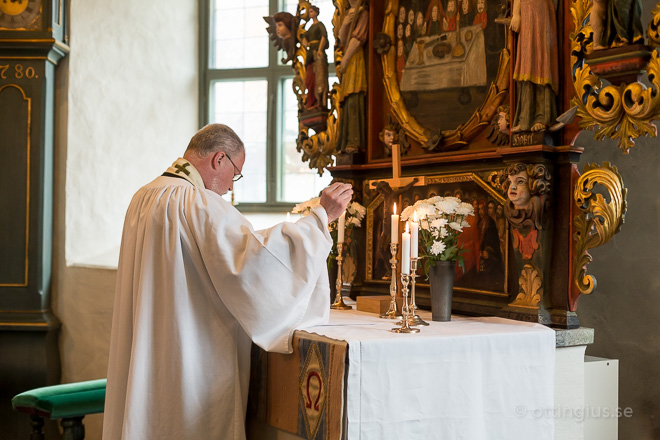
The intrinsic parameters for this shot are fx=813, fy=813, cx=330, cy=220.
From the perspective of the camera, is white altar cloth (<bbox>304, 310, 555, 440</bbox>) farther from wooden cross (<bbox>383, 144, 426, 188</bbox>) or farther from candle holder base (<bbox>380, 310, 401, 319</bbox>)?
wooden cross (<bbox>383, 144, 426, 188</bbox>)

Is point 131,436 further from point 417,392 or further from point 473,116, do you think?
point 473,116

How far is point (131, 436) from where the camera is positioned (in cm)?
375

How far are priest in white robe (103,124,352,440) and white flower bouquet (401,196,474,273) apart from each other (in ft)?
1.67

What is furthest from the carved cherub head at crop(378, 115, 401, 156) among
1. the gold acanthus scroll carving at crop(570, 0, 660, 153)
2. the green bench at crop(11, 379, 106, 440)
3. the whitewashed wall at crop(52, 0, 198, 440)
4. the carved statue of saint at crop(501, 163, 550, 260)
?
the whitewashed wall at crop(52, 0, 198, 440)

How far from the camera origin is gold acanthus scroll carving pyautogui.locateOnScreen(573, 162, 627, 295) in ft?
12.8

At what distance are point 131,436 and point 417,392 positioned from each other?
1.34 meters

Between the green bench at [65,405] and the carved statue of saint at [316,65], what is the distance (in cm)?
252

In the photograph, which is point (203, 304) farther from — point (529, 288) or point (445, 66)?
point (445, 66)

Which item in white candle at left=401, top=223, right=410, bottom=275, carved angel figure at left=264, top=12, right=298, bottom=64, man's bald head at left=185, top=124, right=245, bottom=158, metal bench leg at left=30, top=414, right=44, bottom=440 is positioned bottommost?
metal bench leg at left=30, top=414, right=44, bottom=440

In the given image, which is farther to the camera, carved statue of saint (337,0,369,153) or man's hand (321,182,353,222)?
carved statue of saint (337,0,369,153)

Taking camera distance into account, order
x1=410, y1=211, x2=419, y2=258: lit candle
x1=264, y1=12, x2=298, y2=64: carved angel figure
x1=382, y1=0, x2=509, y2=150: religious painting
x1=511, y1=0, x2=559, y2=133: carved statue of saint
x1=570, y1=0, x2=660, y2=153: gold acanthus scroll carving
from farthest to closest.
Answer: x1=264, y1=12, x2=298, y2=64: carved angel figure → x1=382, y1=0, x2=509, y2=150: religious painting → x1=511, y1=0, x2=559, y2=133: carved statue of saint → x1=410, y1=211, x2=419, y2=258: lit candle → x1=570, y1=0, x2=660, y2=153: gold acanthus scroll carving

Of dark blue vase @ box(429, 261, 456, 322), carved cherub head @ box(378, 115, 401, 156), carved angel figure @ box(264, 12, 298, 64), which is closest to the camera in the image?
dark blue vase @ box(429, 261, 456, 322)

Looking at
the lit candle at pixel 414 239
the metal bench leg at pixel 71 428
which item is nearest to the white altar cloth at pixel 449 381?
the lit candle at pixel 414 239

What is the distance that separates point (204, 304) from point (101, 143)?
15.0 ft
